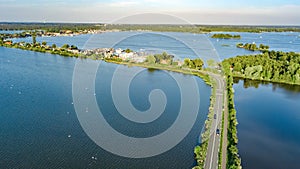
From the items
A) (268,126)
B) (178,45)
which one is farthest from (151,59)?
(178,45)

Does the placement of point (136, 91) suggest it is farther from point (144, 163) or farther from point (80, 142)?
point (144, 163)

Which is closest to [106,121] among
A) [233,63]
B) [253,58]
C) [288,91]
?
[288,91]

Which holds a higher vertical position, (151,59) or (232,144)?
(151,59)

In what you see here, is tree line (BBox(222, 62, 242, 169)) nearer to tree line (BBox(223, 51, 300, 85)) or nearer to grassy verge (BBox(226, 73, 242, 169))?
grassy verge (BBox(226, 73, 242, 169))

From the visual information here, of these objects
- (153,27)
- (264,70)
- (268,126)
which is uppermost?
(153,27)

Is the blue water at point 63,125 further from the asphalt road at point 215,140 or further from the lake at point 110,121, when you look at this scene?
the asphalt road at point 215,140

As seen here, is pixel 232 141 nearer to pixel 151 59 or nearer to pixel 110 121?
pixel 110 121

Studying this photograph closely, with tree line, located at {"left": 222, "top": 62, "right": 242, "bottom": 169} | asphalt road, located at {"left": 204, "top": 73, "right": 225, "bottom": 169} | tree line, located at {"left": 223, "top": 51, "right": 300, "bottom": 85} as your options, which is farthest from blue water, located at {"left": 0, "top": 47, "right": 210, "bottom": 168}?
tree line, located at {"left": 223, "top": 51, "right": 300, "bottom": 85}
